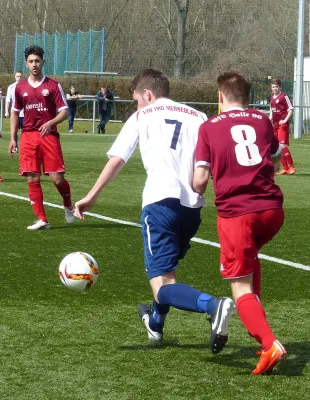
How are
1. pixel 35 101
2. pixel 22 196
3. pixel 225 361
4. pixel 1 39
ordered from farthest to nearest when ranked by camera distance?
pixel 1 39
pixel 22 196
pixel 35 101
pixel 225 361

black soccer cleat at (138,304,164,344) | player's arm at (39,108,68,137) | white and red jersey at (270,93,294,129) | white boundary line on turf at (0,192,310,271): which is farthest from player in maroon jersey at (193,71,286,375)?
white and red jersey at (270,93,294,129)

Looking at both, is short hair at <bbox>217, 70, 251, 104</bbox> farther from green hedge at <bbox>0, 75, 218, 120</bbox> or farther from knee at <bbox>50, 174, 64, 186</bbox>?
green hedge at <bbox>0, 75, 218, 120</bbox>

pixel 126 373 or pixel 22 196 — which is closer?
pixel 126 373

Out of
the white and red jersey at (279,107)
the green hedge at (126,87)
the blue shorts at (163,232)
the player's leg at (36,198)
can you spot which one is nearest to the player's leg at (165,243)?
the blue shorts at (163,232)

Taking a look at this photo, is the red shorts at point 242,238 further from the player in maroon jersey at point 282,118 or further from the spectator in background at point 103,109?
the spectator in background at point 103,109

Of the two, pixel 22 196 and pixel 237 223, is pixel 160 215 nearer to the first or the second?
pixel 237 223

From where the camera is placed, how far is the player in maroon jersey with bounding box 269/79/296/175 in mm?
20094

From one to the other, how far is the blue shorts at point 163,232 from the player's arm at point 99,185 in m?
0.30

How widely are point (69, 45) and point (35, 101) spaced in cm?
4293

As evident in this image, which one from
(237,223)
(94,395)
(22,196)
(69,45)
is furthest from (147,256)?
(69,45)

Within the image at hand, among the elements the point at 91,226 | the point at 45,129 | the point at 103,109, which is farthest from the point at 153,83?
the point at 103,109

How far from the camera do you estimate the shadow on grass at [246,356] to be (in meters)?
5.44

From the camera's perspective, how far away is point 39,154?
440 inches

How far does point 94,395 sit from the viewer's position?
16.1 ft
